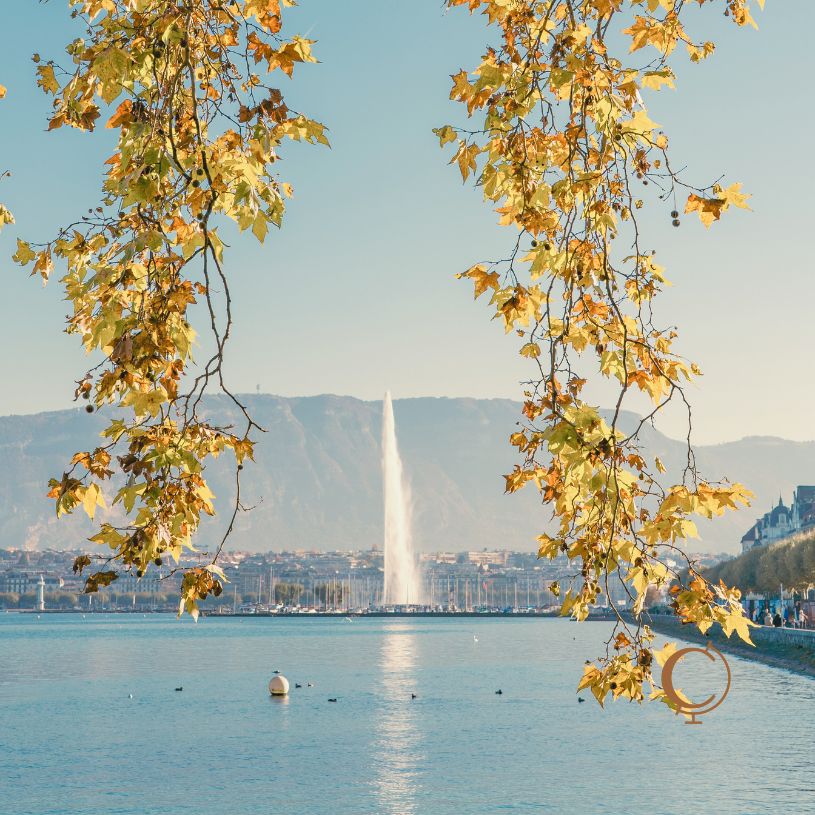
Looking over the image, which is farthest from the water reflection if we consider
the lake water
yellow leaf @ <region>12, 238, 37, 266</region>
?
yellow leaf @ <region>12, 238, 37, 266</region>

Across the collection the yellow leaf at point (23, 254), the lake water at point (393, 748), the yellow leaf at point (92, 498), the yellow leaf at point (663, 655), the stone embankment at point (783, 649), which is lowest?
the lake water at point (393, 748)

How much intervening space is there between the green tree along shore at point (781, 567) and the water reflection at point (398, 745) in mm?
30758

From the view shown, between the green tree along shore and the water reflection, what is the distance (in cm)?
3076

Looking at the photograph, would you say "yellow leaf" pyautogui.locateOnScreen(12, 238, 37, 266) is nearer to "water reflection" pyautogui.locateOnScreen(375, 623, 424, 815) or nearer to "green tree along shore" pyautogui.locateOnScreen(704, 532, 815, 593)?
"water reflection" pyautogui.locateOnScreen(375, 623, 424, 815)

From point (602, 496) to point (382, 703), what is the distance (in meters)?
66.1

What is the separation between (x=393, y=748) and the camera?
164ft

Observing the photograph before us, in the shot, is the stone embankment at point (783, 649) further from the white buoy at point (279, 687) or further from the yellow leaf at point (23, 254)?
the yellow leaf at point (23, 254)

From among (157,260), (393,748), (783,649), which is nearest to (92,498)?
(157,260)

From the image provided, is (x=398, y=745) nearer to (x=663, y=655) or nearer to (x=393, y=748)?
(x=393, y=748)

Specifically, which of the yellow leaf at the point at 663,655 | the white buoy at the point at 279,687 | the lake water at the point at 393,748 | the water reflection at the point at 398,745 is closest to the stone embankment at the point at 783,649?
the lake water at the point at 393,748

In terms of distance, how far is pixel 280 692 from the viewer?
7450cm

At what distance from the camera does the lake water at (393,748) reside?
123 ft

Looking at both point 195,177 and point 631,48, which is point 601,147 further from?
point 195,177

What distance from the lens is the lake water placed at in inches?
1478
